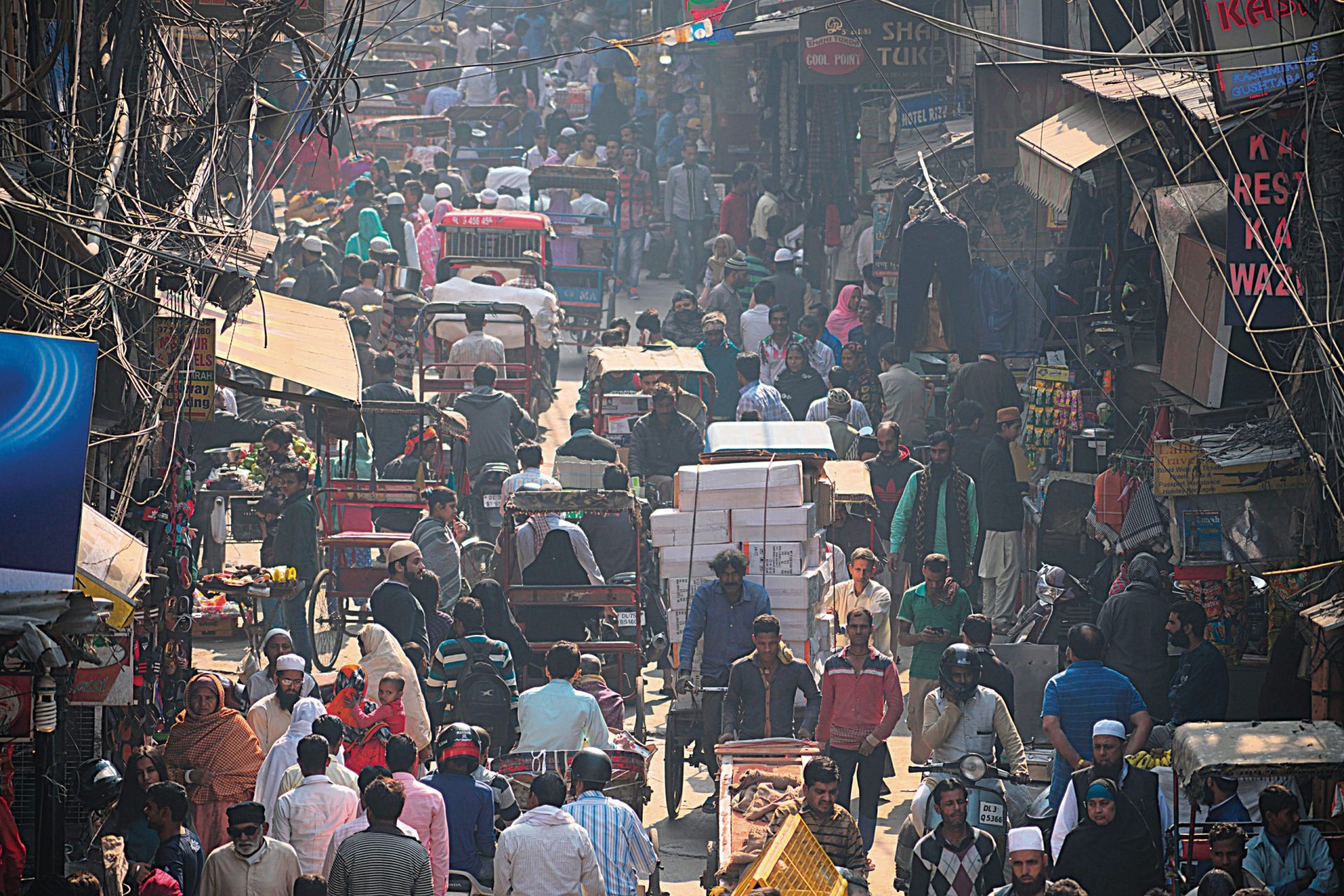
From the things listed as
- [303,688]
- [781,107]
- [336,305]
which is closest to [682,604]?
[303,688]

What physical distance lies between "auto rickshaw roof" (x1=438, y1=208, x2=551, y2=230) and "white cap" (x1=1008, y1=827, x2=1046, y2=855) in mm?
17035

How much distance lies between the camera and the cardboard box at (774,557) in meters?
12.6

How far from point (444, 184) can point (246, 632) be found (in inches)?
650

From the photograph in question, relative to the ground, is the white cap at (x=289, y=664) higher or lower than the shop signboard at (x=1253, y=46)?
lower

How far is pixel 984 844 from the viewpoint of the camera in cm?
911

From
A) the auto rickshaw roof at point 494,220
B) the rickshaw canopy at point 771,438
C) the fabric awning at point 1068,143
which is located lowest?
the rickshaw canopy at point 771,438

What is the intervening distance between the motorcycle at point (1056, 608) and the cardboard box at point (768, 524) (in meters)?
1.89

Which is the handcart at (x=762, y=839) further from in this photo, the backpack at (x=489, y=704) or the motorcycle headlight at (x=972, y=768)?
the backpack at (x=489, y=704)

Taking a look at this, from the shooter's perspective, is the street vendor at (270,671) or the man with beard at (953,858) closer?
the man with beard at (953,858)

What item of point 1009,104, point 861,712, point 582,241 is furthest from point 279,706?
point 582,241

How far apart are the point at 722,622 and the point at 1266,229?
418 centimetres

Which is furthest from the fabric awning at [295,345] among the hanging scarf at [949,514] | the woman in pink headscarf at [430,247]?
the woman in pink headscarf at [430,247]

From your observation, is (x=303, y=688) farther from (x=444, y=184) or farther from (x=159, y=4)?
(x=444, y=184)

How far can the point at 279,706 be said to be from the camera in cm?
→ 1051
